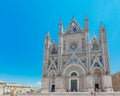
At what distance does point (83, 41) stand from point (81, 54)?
2.75m

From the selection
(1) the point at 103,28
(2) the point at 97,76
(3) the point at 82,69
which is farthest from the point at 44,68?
(1) the point at 103,28

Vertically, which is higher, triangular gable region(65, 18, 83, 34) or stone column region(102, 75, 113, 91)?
triangular gable region(65, 18, 83, 34)

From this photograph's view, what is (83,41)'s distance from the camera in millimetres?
31000

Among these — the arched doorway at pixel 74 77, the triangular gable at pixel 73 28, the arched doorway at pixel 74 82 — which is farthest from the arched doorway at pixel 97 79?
the triangular gable at pixel 73 28

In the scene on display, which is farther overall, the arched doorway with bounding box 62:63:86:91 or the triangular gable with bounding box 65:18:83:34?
the triangular gable with bounding box 65:18:83:34

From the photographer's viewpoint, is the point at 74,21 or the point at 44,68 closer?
the point at 44,68

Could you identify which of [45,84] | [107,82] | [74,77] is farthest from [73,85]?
[107,82]

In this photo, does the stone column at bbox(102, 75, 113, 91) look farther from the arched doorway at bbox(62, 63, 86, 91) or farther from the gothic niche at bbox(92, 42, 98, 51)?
the gothic niche at bbox(92, 42, 98, 51)

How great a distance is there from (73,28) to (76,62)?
7705 mm

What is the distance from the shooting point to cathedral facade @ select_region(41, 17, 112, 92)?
2783 centimetres

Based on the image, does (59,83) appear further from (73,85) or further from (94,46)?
(94,46)

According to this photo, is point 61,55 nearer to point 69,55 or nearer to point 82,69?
point 69,55

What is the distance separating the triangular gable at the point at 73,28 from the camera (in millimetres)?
32469

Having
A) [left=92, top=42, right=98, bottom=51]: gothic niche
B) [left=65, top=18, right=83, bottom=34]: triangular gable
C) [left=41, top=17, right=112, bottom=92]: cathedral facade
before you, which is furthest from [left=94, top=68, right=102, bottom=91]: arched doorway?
[left=65, top=18, right=83, bottom=34]: triangular gable
